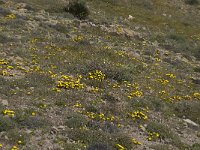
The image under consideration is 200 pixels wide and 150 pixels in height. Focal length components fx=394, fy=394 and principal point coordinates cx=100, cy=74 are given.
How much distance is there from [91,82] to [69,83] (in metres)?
1.23

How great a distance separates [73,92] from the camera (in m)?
17.3

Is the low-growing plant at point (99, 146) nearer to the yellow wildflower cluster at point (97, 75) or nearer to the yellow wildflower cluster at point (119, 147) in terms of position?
the yellow wildflower cluster at point (119, 147)

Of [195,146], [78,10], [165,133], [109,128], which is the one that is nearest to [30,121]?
[109,128]

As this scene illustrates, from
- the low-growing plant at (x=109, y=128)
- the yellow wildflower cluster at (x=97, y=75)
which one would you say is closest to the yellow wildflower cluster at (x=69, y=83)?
the yellow wildflower cluster at (x=97, y=75)

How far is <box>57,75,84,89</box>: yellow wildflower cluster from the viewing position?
57.8ft

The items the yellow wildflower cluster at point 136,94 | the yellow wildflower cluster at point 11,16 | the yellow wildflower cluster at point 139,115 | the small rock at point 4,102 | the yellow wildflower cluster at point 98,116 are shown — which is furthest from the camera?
the yellow wildflower cluster at point 11,16

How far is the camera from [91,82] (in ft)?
61.2

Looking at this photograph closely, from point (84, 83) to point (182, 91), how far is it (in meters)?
5.50

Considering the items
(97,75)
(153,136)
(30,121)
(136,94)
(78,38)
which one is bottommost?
(153,136)

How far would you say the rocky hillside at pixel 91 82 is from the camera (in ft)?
46.5

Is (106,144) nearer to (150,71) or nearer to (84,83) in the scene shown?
(84,83)

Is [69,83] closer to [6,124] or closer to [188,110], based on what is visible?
[6,124]

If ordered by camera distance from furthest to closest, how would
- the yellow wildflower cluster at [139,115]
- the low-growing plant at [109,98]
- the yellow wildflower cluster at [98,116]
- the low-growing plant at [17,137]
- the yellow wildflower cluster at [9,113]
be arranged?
the low-growing plant at [109,98] → the yellow wildflower cluster at [139,115] → the yellow wildflower cluster at [98,116] → the yellow wildflower cluster at [9,113] → the low-growing plant at [17,137]

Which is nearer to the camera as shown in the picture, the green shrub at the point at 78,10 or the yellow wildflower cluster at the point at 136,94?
the yellow wildflower cluster at the point at 136,94
